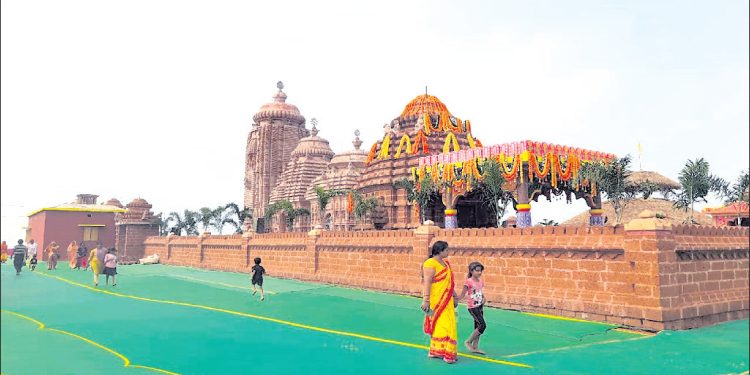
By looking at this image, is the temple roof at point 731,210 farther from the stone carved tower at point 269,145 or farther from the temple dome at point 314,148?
the stone carved tower at point 269,145

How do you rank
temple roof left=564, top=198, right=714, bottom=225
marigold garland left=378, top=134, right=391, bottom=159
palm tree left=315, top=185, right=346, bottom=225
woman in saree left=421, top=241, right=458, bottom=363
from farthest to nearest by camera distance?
temple roof left=564, top=198, right=714, bottom=225
palm tree left=315, top=185, right=346, bottom=225
marigold garland left=378, top=134, right=391, bottom=159
woman in saree left=421, top=241, right=458, bottom=363

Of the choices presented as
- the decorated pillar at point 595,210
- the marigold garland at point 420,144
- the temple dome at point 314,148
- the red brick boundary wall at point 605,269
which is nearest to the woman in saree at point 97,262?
the red brick boundary wall at point 605,269

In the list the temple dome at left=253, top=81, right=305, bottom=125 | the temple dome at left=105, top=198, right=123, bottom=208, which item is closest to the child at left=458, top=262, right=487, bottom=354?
the temple dome at left=253, top=81, right=305, bottom=125

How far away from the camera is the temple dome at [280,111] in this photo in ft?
181

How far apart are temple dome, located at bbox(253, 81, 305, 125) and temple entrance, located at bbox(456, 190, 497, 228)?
97.8 feet

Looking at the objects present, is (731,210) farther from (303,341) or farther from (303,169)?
(303,169)

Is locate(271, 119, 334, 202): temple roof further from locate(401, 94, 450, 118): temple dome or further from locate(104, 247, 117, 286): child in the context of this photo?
locate(104, 247, 117, 286): child

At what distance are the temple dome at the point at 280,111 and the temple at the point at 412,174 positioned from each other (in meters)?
0.24

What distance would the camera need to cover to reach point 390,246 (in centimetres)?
1791

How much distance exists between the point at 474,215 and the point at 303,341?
2379 centimetres

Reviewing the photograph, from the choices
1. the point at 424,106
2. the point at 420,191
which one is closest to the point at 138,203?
the point at 424,106

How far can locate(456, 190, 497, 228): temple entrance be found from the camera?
1229 inches

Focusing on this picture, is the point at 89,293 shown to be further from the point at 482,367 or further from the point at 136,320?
the point at 482,367

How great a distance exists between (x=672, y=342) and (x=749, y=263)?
18.5 feet
